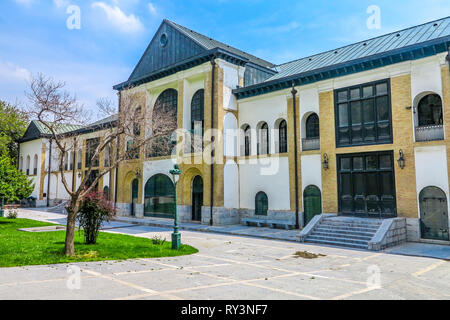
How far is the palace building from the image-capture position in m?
14.8

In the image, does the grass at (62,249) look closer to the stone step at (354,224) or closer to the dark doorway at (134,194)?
the stone step at (354,224)

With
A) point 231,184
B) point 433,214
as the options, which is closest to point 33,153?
point 231,184

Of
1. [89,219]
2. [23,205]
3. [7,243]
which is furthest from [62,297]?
[23,205]

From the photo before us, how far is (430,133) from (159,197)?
59.3ft

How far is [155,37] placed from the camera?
86.2 feet

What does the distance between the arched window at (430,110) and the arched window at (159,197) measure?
1618cm

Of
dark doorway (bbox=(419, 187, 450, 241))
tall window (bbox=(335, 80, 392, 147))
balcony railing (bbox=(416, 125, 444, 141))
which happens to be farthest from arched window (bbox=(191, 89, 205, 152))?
dark doorway (bbox=(419, 187, 450, 241))

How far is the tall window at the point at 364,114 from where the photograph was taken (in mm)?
16125

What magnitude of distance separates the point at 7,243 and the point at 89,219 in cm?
309

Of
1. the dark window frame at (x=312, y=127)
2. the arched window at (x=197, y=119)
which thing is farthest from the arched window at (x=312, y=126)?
the arched window at (x=197, y=119)

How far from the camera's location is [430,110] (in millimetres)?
15047

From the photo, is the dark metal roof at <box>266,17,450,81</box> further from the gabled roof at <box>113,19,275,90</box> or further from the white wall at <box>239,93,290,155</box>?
the gabled roof at <box>113,19,275,90</box>
